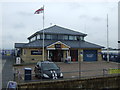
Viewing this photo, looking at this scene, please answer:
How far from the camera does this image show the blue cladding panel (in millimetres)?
31922

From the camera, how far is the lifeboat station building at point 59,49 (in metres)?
27.9

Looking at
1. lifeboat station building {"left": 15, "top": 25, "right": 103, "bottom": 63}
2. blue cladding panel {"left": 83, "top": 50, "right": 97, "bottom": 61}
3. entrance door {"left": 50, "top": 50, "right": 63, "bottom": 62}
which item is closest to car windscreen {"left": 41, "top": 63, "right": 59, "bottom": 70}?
lifeboat station building {"left": 15, "top": 25, "right": 103, "bottom": 63}

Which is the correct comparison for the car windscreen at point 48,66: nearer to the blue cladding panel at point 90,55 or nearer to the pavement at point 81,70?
the pavement at point 81,70

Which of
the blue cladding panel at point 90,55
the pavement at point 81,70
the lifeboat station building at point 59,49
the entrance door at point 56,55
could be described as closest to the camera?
the pavement at point 81,70

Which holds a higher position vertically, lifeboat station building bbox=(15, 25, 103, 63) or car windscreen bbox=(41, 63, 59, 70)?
lifeboat station building bbox=(15, 25, 103, 63)

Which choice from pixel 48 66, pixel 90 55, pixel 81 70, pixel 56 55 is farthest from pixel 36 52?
pixel 48 66

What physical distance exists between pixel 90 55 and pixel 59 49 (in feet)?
26.2

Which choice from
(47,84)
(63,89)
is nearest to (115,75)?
(63,89)

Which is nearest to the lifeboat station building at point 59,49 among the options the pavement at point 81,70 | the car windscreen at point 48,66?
the pavement at point 81,70

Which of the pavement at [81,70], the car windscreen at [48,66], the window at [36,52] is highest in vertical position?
the window at [36,52]

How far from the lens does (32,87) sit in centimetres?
960

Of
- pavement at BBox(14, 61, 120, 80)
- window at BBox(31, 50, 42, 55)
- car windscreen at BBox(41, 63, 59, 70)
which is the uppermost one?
window at BBox(31, 50, 42, 55)

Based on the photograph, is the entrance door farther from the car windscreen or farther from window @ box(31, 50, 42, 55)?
the car windscreen

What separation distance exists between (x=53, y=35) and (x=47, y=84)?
929 inches
